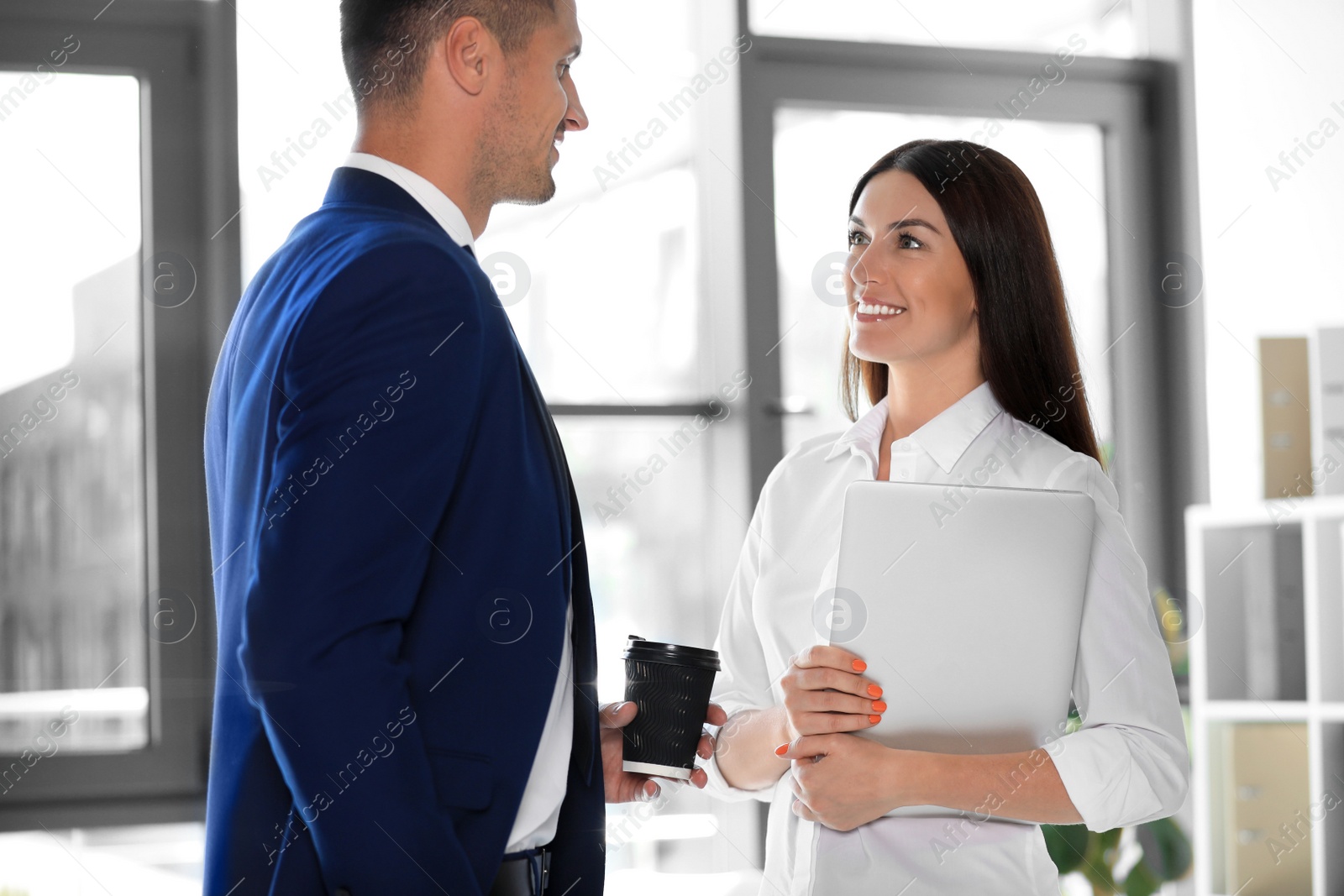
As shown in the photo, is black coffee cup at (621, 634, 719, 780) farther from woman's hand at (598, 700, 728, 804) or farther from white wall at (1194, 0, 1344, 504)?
white wall at (1194, 0, 1344, 504)

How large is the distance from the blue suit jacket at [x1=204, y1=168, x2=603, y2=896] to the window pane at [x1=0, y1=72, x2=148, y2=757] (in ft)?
5.75

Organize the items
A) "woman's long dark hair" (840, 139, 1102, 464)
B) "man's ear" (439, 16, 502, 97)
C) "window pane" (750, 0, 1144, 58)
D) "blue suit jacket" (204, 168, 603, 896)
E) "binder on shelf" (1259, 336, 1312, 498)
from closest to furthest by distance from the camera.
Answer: "blue suit jacket" (204, 168, 603, 896), "man's ear" (439, 16, 502, 97), "woman's long dark hair" (840, 139, 1102, 464), "binder on shelf" (1259, 336, 1312, 498), "window pane" (750, 0, 1144, 58)

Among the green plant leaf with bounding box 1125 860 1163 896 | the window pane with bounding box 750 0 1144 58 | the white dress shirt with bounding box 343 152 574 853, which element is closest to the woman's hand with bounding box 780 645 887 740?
the white dress shirt with bounding box 343 152 574 853

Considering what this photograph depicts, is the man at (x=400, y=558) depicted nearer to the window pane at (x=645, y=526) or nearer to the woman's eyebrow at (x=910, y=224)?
the woman's eyebrow at (x=910, y=224)

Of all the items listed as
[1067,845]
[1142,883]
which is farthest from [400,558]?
[1142,883]

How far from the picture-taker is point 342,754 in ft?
3.22

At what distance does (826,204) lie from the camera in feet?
10.8

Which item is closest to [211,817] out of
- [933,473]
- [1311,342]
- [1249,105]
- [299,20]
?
[933,473]

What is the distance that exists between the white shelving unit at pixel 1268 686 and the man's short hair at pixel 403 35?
2162 mm

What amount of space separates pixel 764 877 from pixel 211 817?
0.78 metres

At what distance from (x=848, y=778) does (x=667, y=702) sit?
229 millimetres

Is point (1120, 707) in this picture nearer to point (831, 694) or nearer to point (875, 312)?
point (831, 694)

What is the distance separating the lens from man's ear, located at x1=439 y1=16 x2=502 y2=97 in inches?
50.6

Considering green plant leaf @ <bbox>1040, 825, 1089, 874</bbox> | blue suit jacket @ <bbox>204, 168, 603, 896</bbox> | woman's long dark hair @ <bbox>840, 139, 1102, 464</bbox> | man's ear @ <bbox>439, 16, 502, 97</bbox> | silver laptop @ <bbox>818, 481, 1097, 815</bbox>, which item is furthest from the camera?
green plant leaf @ <bbox>1040, 825, 1089, 874</bbox>
